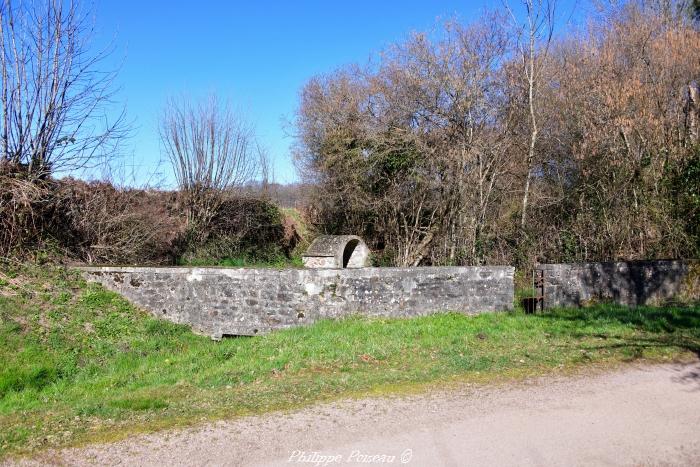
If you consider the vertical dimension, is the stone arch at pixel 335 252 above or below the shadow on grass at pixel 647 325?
above

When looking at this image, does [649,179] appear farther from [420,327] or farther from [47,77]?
[47,77]

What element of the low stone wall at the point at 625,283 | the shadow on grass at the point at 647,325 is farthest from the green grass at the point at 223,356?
the low stone wall at the point at 625,283

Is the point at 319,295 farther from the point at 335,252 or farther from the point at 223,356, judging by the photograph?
the point at 335,252

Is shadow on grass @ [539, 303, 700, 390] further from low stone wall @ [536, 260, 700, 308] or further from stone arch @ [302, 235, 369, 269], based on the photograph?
stone arch @ [302, 235, 369, 269]

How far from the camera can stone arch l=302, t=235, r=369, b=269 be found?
57.1 ft

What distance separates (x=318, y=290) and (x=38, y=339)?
5225 mm

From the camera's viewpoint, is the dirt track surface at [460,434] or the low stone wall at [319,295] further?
the low stone wall at [319,295]

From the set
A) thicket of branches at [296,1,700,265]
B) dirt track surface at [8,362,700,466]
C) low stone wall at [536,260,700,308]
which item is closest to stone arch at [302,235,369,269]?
thicket of branches at [296,1,700,265]

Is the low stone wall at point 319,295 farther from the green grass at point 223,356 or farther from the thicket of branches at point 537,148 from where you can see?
the thicket of branches at point 537,148

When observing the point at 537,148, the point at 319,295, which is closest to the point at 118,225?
the point at 319,295

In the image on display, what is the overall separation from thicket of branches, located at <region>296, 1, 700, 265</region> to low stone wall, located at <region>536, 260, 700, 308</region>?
216cm

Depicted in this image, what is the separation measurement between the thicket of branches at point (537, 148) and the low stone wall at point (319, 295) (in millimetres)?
3938

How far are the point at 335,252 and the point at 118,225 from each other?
21.2 ft

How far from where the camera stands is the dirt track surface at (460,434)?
4391 mm
